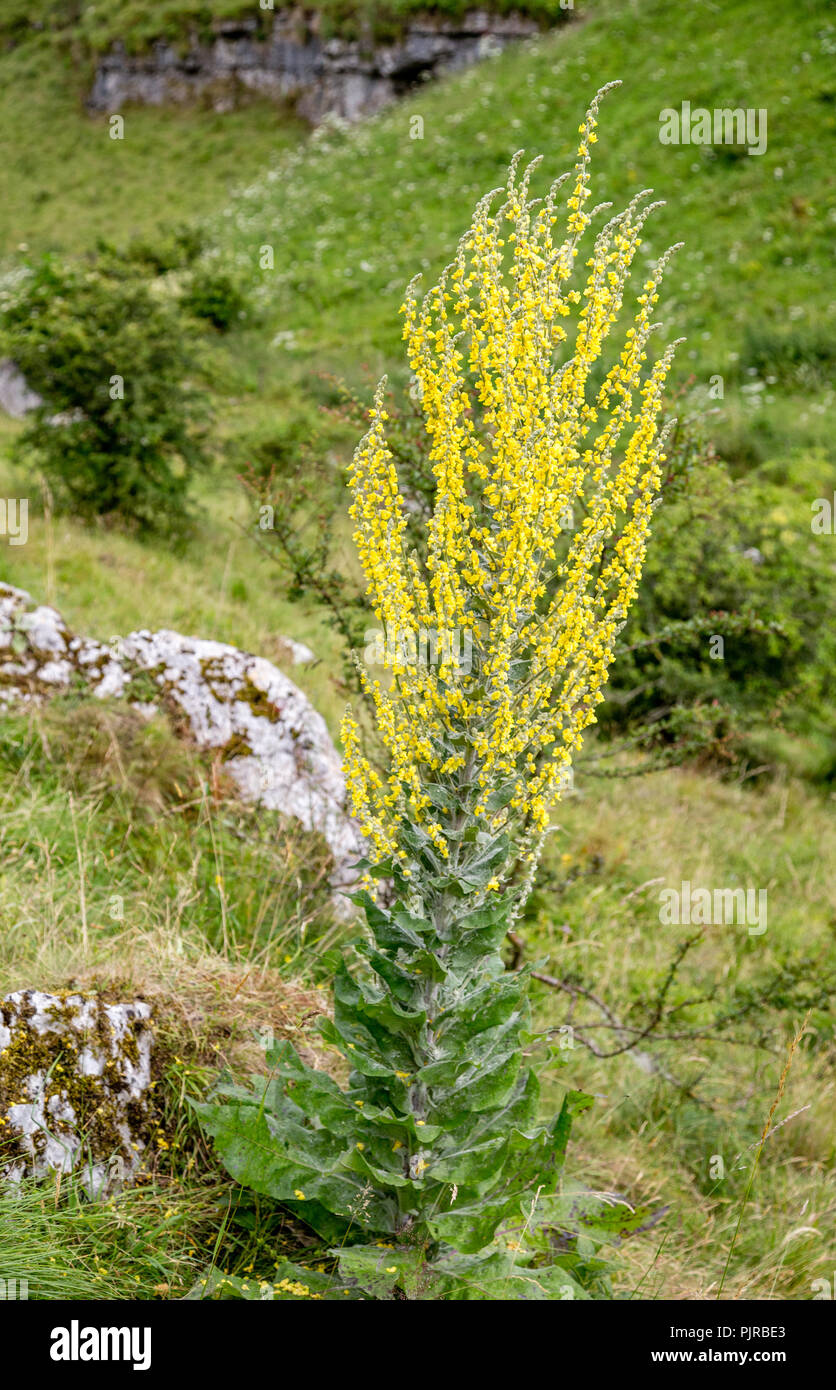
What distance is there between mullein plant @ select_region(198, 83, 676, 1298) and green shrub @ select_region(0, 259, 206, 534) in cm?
797

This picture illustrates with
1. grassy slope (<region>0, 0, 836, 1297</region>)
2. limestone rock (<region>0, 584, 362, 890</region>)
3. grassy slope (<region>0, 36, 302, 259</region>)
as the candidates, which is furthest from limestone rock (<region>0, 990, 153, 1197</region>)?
grassy slope (<region>0, 36, 302, 259</region>)

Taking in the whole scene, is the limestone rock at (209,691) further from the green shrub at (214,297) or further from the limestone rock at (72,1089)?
the green shrub at (214,297)

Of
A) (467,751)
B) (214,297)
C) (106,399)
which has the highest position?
(214,297)

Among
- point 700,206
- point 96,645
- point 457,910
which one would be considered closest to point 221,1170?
point 457,910

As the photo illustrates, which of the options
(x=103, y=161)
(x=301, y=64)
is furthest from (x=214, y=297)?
(x=301, y=64)

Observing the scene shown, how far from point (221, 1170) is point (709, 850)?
5.90 meters

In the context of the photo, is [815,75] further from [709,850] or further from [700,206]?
[709,850]

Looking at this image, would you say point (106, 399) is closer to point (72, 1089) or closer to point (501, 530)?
point (72, 1089)

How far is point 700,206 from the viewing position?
21.1 metres

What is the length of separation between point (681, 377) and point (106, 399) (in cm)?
969

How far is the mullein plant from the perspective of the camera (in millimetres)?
2518

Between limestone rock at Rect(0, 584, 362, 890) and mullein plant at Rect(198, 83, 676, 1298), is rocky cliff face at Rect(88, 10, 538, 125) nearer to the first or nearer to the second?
limestone rock at Rect(0, 584, 362, 890)

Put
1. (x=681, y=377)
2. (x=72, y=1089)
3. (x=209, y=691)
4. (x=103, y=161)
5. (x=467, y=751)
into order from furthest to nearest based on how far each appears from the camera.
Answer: (x=103, y=161) < (x=681, y=377) < (x=209, y=691) < (x=72, y=1089) < (x=467, y=751)

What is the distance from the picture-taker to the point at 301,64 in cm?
3788
